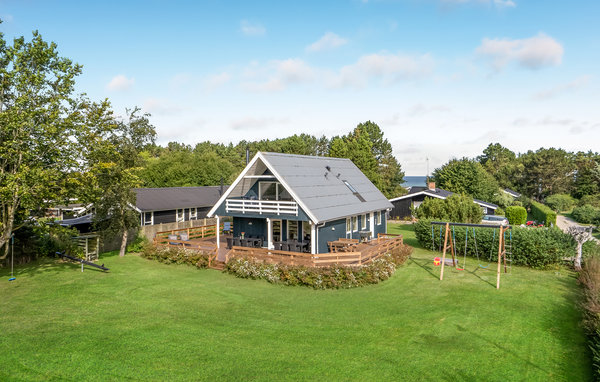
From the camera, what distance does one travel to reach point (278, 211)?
19828 mm

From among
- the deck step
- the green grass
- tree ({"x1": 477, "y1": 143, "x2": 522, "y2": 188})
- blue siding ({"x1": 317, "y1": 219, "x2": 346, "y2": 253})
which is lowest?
the green grass

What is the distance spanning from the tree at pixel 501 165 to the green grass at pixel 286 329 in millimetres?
57913

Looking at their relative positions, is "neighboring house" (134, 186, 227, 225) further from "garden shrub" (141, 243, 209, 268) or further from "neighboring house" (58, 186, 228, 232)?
"garden shrub" (141, 243, 209, 268)

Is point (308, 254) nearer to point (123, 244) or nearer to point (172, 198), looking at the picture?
point (123, 244)

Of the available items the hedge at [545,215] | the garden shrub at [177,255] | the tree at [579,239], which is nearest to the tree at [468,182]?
the hedge at [545,215]

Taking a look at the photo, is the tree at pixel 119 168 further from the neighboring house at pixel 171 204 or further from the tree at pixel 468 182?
the tree at pixel 468 182

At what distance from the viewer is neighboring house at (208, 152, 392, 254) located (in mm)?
19625

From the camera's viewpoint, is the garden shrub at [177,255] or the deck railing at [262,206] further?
the garden shrub at [177,255]

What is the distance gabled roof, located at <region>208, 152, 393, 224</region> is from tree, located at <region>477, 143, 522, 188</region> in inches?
2066

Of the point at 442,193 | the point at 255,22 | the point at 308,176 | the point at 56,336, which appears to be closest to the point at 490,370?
the point at 56,336

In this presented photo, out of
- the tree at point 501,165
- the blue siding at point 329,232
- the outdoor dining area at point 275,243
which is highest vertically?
the tree at point 501,165

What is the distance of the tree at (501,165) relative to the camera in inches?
2702

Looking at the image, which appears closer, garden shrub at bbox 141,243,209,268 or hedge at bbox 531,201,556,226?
garden shrub at bbox 141,243,209,268

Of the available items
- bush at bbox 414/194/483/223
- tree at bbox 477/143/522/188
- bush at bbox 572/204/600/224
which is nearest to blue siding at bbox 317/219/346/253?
bush at bbox 414/194/483/223
